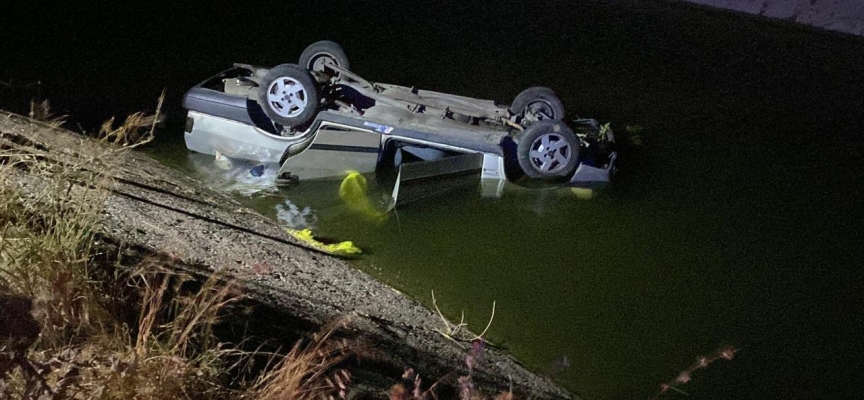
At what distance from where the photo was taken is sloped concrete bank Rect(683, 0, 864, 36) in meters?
16.6

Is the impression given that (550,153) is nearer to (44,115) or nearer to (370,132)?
(370,132)

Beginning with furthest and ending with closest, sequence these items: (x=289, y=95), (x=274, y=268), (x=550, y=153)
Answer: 1. (x=550, y=153)
2. (x=289, y=95)
3. (x=274, y=268)

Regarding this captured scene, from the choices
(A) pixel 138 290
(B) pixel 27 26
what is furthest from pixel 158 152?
(B) pixel 27 26

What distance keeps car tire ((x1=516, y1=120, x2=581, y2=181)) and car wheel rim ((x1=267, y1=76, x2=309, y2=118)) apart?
196 cm

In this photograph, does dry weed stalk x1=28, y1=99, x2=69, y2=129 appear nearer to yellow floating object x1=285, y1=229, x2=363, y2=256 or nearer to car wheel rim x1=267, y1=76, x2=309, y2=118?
car wheel rim x1=267, y1=76, x2=309, y2=118

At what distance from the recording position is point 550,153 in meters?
6.38

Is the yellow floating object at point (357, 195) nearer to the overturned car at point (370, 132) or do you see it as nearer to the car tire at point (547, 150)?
the overturned car at point (370, 132)

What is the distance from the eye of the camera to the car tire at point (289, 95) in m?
6.17

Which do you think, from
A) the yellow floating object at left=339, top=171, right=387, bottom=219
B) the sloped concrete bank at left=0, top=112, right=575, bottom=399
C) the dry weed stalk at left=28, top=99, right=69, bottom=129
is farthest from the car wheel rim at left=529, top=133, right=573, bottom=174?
the dry weed stalk at left=28, top=99, right=69, bottom=129

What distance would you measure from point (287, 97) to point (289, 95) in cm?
3

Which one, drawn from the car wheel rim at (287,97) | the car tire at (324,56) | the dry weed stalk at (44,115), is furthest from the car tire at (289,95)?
the dry weed stalk at (44,115)

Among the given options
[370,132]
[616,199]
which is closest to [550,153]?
[616,199]

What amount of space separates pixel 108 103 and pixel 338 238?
13.2 ft

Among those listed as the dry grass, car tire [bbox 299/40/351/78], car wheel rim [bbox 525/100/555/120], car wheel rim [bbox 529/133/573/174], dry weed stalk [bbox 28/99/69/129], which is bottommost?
the dry grass
